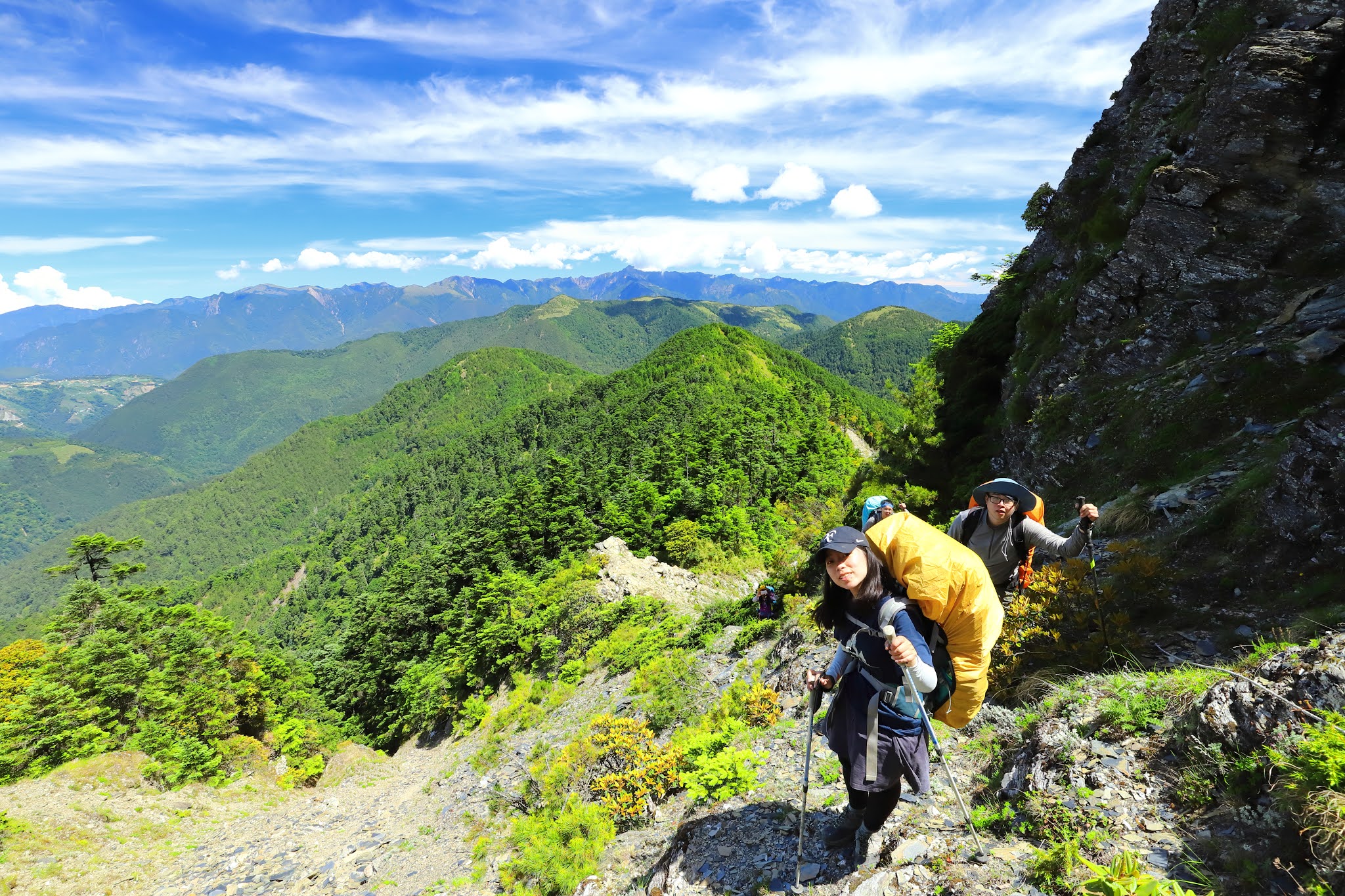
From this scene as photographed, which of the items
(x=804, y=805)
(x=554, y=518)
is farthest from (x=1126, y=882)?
(x=554, y=518)

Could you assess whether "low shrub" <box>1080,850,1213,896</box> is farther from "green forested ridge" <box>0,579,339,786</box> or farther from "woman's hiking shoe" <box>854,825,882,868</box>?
"green forested ridge" <box>0,579,339,786</box>

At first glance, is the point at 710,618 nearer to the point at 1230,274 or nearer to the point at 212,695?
the point at 1230,274

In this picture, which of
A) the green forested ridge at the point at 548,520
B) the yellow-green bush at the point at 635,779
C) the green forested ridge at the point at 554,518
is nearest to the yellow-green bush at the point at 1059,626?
the yellow-green bush at the point at 635,779

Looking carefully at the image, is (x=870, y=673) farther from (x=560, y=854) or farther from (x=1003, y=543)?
(x=560, y=854)

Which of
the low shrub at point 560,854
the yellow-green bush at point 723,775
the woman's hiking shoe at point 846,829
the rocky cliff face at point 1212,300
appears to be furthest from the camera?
the low shrub at point 560,854

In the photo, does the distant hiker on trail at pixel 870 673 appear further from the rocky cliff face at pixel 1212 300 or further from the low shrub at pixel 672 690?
the low shrub at pixel 672 690

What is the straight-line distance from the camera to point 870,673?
4062mm

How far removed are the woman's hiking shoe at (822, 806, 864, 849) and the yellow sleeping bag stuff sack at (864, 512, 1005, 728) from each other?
166cm

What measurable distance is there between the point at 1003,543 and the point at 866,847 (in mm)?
3205

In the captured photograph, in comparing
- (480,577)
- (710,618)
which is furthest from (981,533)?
(480,577)

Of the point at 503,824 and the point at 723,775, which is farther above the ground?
the point at 723,775

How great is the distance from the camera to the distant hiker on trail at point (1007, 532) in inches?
209

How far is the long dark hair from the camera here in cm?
381

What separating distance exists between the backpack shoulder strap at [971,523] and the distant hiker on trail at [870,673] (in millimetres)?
2407
